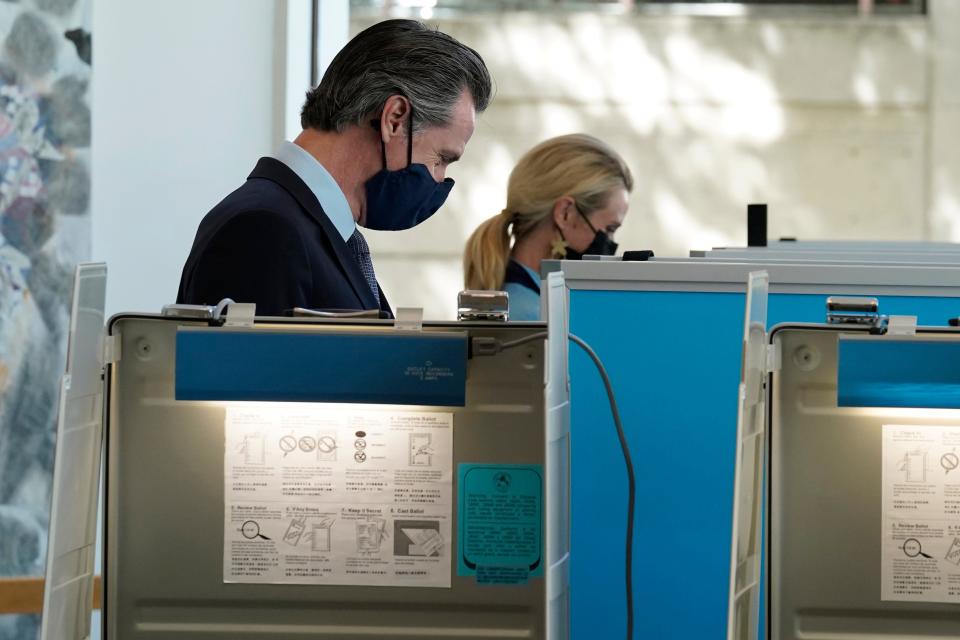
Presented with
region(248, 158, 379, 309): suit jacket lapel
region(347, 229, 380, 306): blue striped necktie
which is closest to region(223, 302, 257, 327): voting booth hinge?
region(248, 158, 379, 309): suit jacket lapel

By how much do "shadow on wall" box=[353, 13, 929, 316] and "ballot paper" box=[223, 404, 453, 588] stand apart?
249 inches

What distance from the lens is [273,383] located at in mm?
855

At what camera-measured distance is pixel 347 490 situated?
857 millimetres

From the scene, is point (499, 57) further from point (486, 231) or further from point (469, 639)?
point (469, 639)

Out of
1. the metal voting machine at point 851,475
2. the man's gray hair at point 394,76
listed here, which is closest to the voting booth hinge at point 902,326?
the metal voting machine at point 851,475

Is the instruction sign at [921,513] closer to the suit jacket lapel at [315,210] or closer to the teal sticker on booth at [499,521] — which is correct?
the teal sticker on booth at [499,521]

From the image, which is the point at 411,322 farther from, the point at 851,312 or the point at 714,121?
the point at 714,121

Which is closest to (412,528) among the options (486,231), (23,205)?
(486,231)

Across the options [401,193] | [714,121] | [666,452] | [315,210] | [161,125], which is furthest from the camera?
[714,121]

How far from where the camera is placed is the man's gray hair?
1502mm

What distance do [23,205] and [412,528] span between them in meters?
1.92

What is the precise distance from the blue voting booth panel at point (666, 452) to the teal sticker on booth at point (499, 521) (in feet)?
1.54

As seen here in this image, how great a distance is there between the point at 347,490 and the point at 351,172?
76cm

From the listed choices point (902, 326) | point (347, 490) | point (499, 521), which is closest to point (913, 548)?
point (902, 326)
